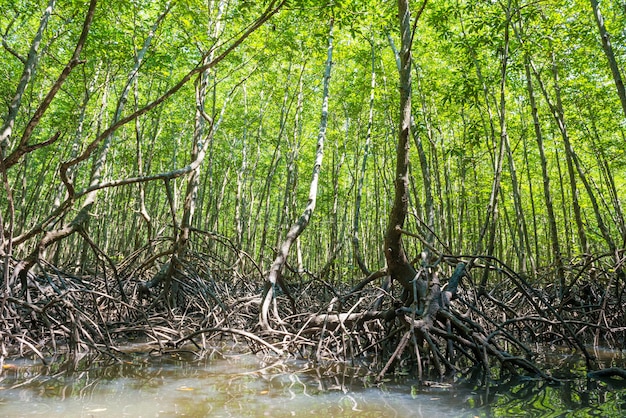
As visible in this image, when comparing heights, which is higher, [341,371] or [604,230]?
[604,230]

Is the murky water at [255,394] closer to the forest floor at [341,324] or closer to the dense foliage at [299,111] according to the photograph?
the forest floor at [341,324]

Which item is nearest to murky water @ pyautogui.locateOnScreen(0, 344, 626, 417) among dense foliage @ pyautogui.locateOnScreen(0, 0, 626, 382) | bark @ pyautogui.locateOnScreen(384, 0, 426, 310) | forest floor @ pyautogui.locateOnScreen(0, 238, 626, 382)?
forest floor @ pyautogui.locateOnScreen(0, 238, 626, 382)

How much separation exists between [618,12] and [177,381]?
10.0 meters

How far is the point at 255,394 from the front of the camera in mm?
2715

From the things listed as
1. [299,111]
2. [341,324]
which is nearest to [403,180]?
[341,324]

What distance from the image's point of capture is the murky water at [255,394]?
7.58ft

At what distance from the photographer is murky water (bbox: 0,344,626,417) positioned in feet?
7.58

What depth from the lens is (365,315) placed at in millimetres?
4082

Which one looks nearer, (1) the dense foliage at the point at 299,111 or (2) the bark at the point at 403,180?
(2) the bark at the point at 403,180

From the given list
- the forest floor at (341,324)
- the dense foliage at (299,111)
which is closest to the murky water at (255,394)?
the forest floor at (341,324)

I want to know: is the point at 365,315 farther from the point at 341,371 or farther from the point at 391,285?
the point at 341,371

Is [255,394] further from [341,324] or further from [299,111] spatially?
[299,111]

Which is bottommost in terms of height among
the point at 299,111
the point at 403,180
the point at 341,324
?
the point at 341,324

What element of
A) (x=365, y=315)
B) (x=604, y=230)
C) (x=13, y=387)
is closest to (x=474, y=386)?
(x=365, y=315)
